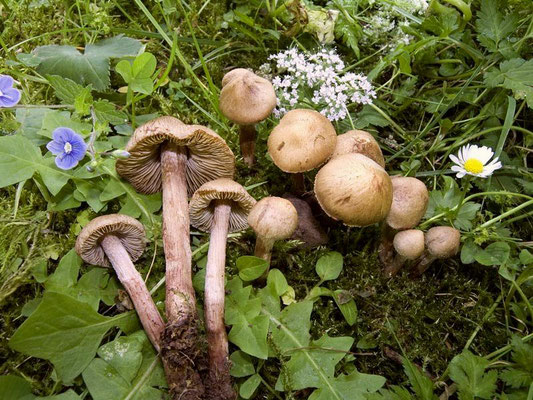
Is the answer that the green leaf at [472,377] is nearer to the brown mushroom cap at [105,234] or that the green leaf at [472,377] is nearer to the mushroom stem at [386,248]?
the mushroom stem at [386,248]

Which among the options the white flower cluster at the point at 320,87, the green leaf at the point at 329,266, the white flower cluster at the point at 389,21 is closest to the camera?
the green leaf at the point at 329,266

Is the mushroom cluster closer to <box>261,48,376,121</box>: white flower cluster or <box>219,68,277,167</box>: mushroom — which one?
<box>219,68,277,167</box>: mushroom

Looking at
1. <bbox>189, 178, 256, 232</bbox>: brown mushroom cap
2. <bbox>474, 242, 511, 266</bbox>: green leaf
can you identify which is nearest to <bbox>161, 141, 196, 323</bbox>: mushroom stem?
<bbox>189, 178, 256, 232</bbox>: brown mushroom cap

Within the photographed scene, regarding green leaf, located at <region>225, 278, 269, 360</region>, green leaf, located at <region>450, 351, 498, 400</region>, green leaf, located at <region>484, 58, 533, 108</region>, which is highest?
green leaf, located at <region>484, 58, 533, 108</region>

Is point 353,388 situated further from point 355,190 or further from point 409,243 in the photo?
point 355,190

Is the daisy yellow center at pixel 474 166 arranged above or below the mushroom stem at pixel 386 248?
above

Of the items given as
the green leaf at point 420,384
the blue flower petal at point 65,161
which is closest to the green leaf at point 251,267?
the green leaf at point 420,384

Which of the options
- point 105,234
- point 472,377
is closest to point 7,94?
point 105,234
